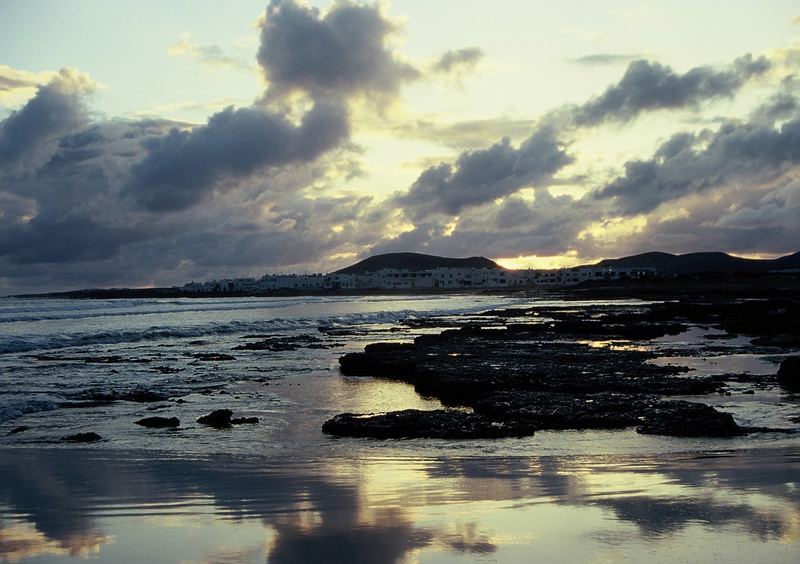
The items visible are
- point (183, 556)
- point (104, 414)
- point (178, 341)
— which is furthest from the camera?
point (178, 341)

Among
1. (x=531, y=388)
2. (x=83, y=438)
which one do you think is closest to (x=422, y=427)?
(x=531, y=388)

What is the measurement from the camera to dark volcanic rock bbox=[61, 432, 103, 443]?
38.8ft

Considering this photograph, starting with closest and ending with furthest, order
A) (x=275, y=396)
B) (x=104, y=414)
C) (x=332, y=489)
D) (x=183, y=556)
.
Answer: (x=183, y=556) → (x=332, y=489) → (x=104, y=414) → (x=275, y=396)

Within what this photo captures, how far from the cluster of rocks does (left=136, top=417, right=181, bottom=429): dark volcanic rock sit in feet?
10.3

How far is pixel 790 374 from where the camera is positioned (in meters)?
16.2

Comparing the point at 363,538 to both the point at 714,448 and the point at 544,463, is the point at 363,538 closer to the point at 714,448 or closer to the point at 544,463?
the point at 544,463

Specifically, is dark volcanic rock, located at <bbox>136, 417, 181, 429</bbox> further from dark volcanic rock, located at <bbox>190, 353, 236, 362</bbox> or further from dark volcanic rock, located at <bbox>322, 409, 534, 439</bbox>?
dark volcanic rock, located at <bbox>190, 353, 236, 362</bbox>

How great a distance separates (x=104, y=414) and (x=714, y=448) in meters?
11.8

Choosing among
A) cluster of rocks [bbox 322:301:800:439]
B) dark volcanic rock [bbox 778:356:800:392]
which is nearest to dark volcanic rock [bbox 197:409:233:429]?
cluster of rocks [bbox 322:301:800:439]

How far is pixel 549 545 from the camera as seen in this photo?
6.13m

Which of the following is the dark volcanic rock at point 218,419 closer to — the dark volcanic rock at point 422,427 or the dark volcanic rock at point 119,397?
the dark volcanic rock at point 422,427

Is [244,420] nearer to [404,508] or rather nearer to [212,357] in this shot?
[404,508]

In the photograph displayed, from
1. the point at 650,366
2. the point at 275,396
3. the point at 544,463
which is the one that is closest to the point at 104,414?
the point at 275,396

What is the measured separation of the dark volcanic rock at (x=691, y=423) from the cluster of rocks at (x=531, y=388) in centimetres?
2
